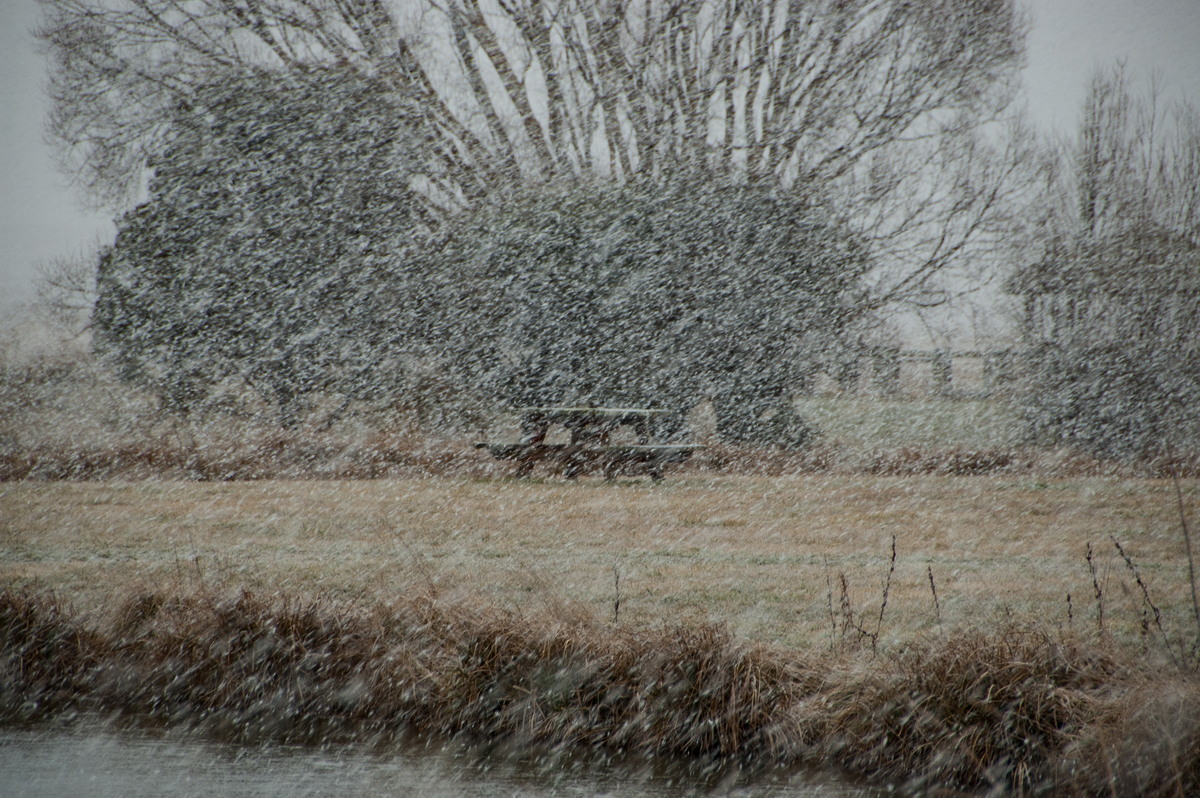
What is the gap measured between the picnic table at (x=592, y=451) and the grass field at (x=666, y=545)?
21cm

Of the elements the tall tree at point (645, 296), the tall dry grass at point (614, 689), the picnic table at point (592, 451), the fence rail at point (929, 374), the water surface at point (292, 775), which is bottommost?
the water surface at point (292, 775)

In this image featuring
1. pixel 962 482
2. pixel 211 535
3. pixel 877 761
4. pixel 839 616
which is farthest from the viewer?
pixel 962 482

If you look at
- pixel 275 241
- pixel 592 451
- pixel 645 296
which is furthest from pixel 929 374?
pixel 275 241

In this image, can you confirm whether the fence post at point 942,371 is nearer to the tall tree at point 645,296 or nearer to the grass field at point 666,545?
the tall tree at point 645,296

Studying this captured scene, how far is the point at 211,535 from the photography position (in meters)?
4.12

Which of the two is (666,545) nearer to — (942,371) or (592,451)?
(592,451)

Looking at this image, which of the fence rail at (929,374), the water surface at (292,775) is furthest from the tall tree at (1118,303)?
the water surface at (292,775)

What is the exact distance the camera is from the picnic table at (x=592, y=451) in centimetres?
571

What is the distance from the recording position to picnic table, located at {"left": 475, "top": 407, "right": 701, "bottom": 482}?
571cm

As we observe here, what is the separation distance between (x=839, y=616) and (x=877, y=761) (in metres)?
0.76

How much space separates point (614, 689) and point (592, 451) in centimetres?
341

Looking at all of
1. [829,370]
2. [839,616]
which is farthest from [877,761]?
[829,370]

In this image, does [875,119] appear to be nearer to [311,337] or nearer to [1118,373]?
[1118,373]

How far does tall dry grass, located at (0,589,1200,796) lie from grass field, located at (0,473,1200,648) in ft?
0.67
